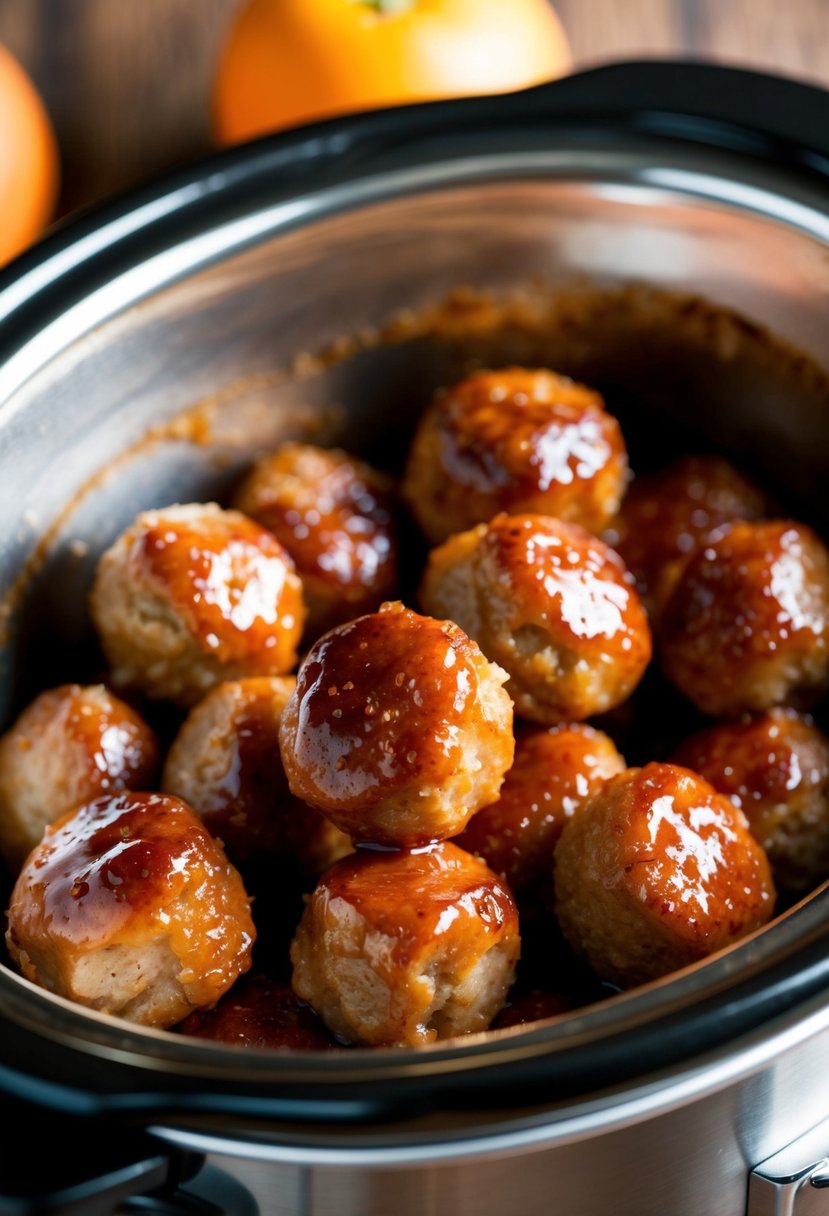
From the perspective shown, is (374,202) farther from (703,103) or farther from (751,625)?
(751,625)

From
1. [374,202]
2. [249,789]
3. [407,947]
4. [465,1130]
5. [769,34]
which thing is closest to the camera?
[465,1130]

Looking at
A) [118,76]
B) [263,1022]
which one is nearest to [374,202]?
[263,1022]

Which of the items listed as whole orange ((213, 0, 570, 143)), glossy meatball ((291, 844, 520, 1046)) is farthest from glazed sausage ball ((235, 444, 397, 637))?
whole orange ((213, 0, 570, 143))

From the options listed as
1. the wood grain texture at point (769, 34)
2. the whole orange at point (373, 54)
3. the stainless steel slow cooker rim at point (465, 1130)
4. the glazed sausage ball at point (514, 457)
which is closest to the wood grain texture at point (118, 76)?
the whole orange at point (373, 54)

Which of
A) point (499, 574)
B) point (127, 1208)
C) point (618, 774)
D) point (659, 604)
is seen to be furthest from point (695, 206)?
point (127, 1208)

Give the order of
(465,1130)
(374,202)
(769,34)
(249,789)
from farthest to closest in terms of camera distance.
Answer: (769,34) → (374,202) → (249,789) → (465,1130)

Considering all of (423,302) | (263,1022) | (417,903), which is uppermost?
(423,302)

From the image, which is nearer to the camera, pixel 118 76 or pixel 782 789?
pixel 782 789

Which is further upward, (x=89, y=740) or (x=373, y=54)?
(x=373, y=54)
